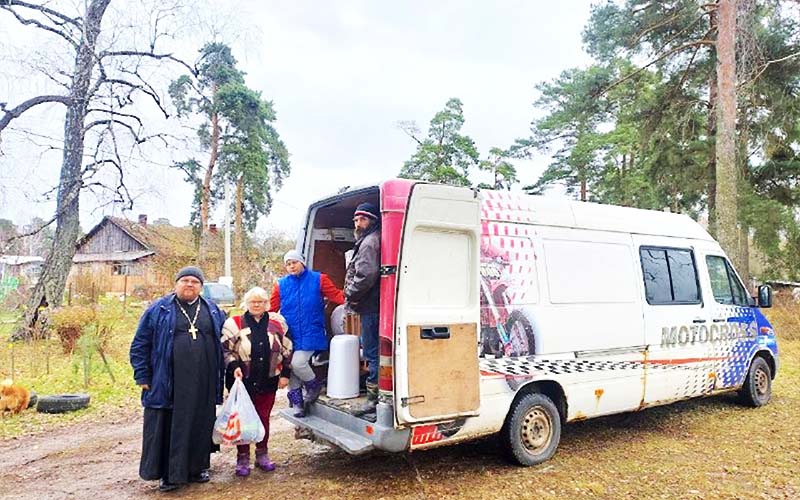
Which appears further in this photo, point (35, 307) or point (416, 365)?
point (35, 307)

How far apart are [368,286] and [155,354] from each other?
1.70 metres

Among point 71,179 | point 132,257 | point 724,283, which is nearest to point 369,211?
point 724,283

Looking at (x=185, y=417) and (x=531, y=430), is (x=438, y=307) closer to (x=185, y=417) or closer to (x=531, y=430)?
(x=531, y=430)

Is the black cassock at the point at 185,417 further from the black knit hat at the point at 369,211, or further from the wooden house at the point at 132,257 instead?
the wooden house at the point at 132,257

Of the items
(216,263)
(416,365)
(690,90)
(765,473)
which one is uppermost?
(690,90)

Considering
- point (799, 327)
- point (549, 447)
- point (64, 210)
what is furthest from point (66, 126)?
point (799, 327)

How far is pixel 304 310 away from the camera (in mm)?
4910

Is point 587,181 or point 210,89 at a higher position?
point 210,89

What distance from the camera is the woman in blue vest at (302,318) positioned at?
4867mm

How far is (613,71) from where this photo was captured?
14492mm

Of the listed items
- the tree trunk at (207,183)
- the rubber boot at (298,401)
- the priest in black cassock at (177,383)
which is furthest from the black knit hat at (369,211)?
the tree trunk at (207,183)

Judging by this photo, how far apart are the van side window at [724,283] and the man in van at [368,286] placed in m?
4.22

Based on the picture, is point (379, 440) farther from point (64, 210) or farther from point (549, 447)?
point (64, 210)

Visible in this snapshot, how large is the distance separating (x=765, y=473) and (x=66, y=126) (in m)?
15.9
